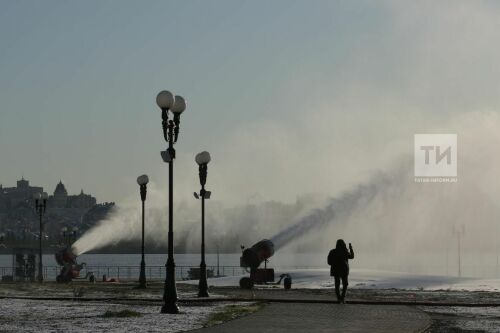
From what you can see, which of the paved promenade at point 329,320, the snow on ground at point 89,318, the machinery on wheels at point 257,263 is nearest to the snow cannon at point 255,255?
the machinery on wheels at point 257,263

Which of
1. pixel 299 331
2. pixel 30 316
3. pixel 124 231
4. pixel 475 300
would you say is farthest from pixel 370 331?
pixel 124 231

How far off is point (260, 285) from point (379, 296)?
12.9 meters

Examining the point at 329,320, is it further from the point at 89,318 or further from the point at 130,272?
the point at 130,272

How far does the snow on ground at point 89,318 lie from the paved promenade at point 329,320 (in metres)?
1.27

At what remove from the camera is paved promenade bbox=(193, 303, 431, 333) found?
19.3 m

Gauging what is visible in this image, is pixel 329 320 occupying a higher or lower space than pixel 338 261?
lower

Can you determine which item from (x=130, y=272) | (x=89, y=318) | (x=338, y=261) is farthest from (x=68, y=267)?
(x=89, y=318)

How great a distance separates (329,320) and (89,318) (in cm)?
570

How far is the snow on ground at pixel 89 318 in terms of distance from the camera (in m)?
19.7

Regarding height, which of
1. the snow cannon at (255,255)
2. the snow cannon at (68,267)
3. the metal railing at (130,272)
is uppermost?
the snow cannon at (255,255)

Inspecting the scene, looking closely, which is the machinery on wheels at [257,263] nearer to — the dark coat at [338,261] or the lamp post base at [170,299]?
the dark coat at [338,261]

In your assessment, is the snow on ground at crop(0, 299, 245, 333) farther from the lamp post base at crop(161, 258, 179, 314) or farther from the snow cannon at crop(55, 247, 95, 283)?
the snow cannon at crop(55, 247, 95, 283)

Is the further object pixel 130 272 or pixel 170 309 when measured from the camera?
pixel 130 272

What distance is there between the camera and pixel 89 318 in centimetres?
2262
